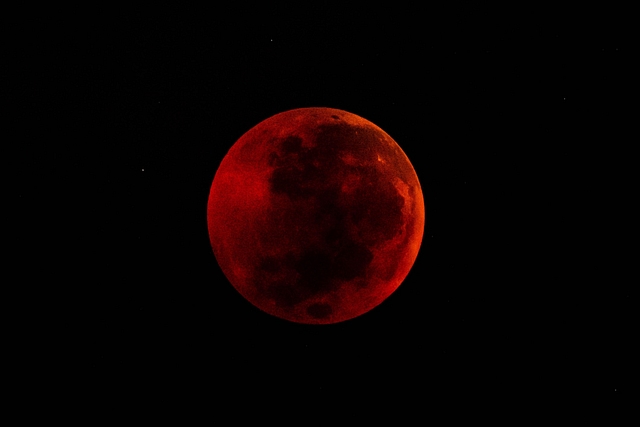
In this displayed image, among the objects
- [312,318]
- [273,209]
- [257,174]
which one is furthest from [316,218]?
[312,318]

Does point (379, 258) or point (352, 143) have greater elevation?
point (352, 143)

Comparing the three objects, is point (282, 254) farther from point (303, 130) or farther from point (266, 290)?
point (303, 130)

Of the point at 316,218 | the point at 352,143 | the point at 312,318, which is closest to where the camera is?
the point at 316,218

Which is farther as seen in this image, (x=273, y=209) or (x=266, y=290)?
(x=266, y=290)

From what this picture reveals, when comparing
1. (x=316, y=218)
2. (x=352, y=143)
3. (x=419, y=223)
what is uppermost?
(x=352, y=143)

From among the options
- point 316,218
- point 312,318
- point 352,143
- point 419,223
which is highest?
point 352,143

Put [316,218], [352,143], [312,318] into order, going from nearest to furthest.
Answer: [316,218] → [352,143] → [312,318]

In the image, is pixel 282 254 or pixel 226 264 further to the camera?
pixel 226 264

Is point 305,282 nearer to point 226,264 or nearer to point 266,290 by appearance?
point 266,290

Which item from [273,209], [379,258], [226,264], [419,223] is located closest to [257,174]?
[273,209]
